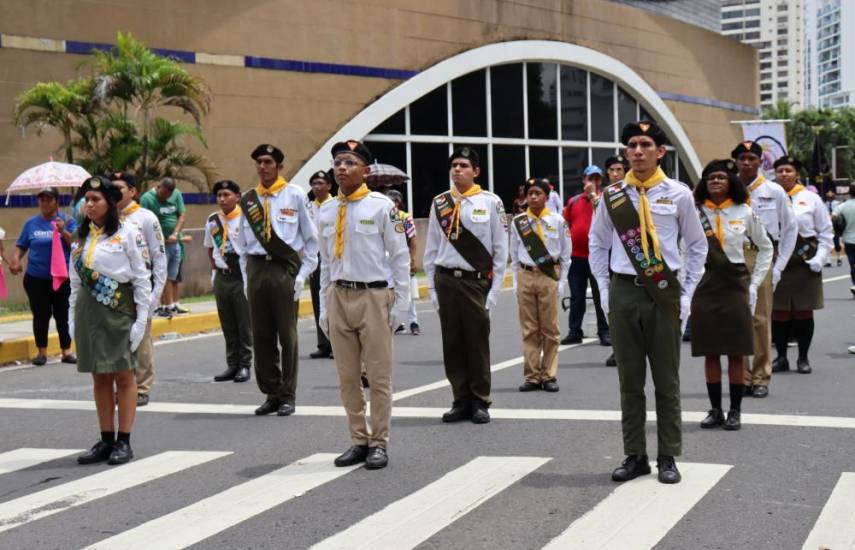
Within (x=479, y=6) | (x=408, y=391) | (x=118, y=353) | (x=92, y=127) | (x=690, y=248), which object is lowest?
(x=408, y=391)

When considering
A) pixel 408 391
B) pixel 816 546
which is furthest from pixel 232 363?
pixel 816 546

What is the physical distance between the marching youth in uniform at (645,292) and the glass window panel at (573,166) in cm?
2701

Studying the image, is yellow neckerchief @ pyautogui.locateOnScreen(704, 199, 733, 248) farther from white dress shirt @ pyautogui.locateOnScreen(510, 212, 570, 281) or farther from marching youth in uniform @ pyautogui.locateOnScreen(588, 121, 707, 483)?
white dress shirt @ pyautogui.locateOnScreen(510, 212, 570, 281)

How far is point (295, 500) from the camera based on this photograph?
6859 mm

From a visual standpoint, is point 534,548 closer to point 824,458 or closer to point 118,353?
point 824,458

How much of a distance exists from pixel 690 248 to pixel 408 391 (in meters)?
4.17

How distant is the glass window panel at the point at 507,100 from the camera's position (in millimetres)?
31391

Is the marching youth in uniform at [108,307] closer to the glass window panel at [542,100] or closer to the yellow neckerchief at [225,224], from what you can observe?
the yellow neckerchief at [225,224]

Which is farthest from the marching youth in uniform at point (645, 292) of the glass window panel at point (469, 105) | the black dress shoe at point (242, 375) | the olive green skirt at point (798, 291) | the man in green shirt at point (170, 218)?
the glass window panel at point (469, 105)

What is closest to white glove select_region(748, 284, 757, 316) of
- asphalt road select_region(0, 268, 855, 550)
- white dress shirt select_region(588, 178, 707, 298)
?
asphalt road select_region(0, 268, 855, 550)

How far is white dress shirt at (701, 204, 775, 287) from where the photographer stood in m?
9.02

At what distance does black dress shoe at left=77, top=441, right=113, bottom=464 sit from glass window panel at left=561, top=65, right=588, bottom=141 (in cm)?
2688

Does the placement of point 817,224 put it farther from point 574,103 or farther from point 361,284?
point 574,103

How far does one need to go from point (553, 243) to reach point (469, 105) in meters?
19.7
